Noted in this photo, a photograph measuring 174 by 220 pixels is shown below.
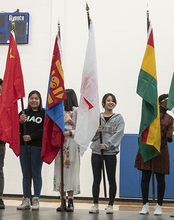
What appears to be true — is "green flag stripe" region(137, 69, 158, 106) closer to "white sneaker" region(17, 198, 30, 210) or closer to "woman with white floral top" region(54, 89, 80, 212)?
"woman with white floral top" region(54, 89, 80, 212)

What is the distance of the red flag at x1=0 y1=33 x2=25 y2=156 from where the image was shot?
3480mm

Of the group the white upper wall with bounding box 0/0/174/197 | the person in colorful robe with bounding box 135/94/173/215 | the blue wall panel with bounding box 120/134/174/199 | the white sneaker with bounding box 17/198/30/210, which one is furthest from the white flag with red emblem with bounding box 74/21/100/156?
the white upper wall with bounding box 0/0/174/197

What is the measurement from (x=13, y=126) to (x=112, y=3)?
3220 millimetres

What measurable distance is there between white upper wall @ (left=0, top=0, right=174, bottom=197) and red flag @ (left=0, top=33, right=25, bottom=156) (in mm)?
1973

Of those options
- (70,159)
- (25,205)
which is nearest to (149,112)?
(70,159)

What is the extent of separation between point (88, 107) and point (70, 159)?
2.02ft

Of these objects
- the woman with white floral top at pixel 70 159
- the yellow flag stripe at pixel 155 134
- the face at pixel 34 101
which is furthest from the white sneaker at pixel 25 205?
the yellow flag stripe at pixel 155 134

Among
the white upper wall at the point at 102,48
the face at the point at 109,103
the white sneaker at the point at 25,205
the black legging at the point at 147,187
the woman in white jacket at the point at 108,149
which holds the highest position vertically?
the white upper wall at the point at 102,48

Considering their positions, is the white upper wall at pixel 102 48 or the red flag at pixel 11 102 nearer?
the red flag at pixel 11 102

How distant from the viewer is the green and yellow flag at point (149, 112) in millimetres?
3412

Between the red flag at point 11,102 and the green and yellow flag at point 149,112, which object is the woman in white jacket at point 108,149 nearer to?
the green and yellow flag at point 149,112

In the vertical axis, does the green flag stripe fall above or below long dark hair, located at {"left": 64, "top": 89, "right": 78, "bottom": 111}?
above

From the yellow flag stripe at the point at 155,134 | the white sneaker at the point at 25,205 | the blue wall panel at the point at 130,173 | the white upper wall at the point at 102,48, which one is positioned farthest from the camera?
the white upper wall at the point at 102,48

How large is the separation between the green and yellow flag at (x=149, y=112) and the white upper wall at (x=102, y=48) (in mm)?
1883
